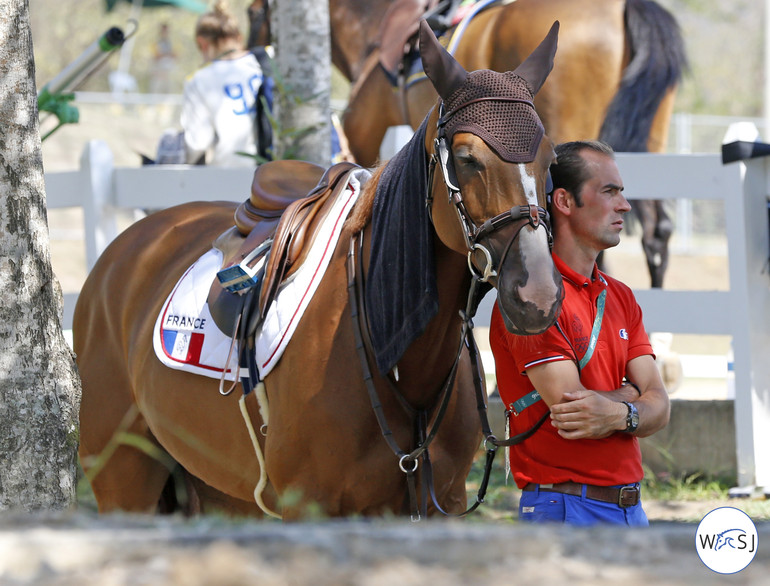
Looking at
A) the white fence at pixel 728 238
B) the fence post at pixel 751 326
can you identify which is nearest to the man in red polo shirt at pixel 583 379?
the white fence at pixel 728 238

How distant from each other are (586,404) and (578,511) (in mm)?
320

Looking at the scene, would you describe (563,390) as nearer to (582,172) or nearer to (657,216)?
(582,172)

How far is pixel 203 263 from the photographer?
3.76m

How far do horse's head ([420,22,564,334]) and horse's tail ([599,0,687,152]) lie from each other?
389cm

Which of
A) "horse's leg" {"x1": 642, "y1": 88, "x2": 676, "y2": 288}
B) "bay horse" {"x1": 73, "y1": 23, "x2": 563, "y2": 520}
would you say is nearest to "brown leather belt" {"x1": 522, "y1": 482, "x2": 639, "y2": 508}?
"bay horse" {"x1": 73, "y1": 23, "x2": 563, "y2": 520}

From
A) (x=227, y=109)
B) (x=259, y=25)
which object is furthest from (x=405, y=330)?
(x=259, y=25)

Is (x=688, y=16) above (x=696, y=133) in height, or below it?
above

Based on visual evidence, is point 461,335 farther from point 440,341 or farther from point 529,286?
point 529,286

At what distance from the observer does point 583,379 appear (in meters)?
2.74

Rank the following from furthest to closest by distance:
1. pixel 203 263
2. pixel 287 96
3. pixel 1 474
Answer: pixel 287 96, pixel 203 263, pixel 1 474

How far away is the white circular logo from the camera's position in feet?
4.15

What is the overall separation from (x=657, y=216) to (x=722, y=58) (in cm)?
3105

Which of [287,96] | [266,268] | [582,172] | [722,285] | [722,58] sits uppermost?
[722,58]

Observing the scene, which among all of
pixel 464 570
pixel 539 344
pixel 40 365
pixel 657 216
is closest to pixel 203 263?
pixel 40 365
